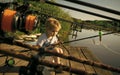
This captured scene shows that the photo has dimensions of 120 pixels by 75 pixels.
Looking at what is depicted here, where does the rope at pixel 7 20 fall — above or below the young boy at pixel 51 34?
above

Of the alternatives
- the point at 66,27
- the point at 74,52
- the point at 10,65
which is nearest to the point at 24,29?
the point at 10,65

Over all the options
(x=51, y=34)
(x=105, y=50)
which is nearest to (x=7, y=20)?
(x=51, y=34)

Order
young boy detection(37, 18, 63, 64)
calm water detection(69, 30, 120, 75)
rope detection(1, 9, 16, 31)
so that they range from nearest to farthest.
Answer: rope detection(1, 9, 16, 31), young boy detection(37, 18, 63, 64), calm water detection(69, 30, 120, 75)

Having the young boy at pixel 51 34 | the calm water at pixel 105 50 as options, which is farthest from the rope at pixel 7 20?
the calm water at pixel 105 50

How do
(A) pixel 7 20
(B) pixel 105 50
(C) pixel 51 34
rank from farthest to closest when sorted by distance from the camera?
(B) pixel 105 50 → (C) pixel 51 34 → (A) pixel 7 20

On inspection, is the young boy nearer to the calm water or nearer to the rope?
the rope

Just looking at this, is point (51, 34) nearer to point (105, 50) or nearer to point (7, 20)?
point (7, 20)

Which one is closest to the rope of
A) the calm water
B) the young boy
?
the young boy

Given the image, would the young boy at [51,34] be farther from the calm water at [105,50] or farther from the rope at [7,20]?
the calm water at [105,50]

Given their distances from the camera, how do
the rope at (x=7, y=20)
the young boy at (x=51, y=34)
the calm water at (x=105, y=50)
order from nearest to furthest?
1. the rope at (x=7, y=20)
2. the young boy at (x=51, y=34)
3. the calm water at (x=105, y=50)

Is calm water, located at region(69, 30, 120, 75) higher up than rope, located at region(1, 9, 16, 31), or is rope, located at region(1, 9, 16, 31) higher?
rope, located at region(1, 9, 16, 31)

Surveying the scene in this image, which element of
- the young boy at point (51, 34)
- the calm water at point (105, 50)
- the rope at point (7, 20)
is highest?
the rope at point (7, 20)

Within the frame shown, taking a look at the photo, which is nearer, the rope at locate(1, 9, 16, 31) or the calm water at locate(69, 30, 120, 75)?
the rope at locate(1, 9, 16, 31)

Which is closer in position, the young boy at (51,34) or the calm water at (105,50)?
the young boy at (51,34)
